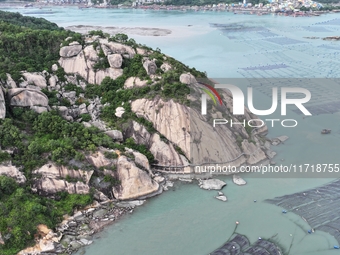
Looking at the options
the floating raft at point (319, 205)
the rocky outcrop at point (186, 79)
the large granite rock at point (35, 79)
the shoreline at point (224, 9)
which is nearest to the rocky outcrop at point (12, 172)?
the large granite rock at point (35, 79)

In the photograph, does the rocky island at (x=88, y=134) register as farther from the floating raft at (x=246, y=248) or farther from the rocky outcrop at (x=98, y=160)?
the floating raft at (x=246, y=248)

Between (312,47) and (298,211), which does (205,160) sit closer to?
(298,211)

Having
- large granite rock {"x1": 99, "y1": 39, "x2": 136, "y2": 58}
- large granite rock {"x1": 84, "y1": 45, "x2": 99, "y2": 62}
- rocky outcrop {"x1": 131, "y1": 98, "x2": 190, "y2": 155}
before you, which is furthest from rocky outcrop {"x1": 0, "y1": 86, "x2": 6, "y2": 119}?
large granite rock {"x1": 99, "y1": 39, "x2": 136, "y2": 58}

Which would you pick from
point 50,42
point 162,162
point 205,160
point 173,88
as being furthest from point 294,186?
point 50,42

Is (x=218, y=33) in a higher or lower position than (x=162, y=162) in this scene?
higher

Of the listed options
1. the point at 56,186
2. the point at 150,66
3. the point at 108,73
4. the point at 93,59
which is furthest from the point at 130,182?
the point at 93,59

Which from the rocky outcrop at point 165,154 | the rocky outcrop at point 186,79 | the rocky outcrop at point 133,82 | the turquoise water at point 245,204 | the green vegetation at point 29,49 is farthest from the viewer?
the green vegetation at point 29,49
